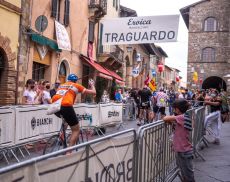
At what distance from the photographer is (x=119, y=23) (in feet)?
48.6

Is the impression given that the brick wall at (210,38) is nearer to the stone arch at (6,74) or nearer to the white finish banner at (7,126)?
the stone arch at (6,74)

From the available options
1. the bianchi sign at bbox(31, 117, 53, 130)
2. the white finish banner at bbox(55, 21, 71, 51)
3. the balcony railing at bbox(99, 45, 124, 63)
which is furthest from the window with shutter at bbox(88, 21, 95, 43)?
the bianchi sign at bbox(31, 117, 53, 130)

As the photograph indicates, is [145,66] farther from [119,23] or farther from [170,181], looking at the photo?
[170,181]

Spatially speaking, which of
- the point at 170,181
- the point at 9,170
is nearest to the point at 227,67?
the point at 170,181

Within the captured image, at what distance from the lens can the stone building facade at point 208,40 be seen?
46.3m

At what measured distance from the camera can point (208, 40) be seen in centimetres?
4694

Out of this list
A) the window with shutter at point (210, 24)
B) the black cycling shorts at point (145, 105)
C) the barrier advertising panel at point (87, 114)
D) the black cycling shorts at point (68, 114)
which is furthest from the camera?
the window with shutter at point (210, 24)

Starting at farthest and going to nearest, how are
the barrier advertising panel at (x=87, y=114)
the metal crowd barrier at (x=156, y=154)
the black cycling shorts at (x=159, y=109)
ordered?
the black cycling shorts at (x=159, y=109) < the barrier advertising panel at (x=87, y=114) < the metal crowd barrier at (x=156, y=154)

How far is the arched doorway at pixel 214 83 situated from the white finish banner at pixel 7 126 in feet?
138

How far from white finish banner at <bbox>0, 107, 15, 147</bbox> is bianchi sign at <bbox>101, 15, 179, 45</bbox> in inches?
293

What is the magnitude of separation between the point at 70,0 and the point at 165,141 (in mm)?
15544

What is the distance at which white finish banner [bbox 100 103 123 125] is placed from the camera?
40.8 ft

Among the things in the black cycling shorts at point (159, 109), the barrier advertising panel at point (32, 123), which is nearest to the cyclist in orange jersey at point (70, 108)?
the barrier advertising panel at point (32, 123)

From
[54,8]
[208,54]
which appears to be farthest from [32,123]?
[208,54]
